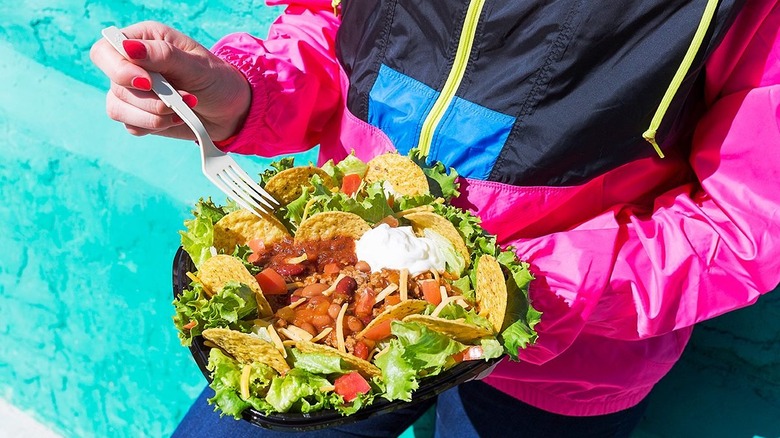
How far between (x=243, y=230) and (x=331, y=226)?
0.60 feet

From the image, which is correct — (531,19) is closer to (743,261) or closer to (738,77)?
(738,77)

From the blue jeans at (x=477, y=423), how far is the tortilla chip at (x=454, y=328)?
2.38 feet

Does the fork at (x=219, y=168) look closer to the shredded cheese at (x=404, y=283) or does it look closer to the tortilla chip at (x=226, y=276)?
the tortilla chip at (x=226, y=276)

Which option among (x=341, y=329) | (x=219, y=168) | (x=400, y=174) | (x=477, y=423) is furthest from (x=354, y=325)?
(x=477, y=423)

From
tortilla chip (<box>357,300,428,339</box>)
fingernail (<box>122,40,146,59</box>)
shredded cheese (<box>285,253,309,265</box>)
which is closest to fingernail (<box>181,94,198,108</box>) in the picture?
fingernail (<box>122,40,146,59</box>)

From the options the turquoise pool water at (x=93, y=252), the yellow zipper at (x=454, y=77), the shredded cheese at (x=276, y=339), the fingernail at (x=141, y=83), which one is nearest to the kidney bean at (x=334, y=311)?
the shredded cheese at (x=276, y=339)

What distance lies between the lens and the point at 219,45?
1.88m

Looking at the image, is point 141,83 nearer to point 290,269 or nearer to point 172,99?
point 172,99

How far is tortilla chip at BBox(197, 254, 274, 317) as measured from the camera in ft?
4.59

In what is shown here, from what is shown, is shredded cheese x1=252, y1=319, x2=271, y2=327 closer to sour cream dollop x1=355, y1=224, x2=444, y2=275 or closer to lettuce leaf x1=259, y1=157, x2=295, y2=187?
sour cream dollop x1=355, y1=224, x2=444, y2=275

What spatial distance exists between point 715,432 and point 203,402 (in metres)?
1.55

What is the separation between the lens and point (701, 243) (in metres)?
1.58

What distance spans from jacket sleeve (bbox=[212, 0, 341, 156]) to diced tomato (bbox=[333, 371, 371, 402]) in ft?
2.53

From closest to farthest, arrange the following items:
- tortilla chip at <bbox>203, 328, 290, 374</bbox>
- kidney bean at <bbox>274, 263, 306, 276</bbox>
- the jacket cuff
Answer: tortilla chip at <bbox>203, 328, 290, 374</bbox>, kidney bean at <bbox>274, 263, 306, 276</bbox>, the jacket cuff
